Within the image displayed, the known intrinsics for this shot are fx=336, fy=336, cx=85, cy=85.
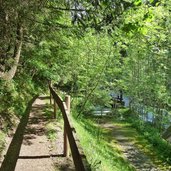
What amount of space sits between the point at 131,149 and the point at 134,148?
27 centimetres

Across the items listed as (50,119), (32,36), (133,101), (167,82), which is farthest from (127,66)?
(50,119)

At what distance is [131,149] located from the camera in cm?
1733

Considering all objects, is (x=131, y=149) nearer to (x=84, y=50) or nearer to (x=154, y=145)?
(x=154, y=145)

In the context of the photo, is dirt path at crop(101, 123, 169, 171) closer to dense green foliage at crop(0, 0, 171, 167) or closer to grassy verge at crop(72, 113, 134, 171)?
grassy verge at crop(72, 113, 134, 171)

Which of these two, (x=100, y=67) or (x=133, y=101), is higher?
(x=100, y=67)

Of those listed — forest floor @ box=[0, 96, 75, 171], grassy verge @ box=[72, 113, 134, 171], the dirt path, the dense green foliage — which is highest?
the dense green foliage

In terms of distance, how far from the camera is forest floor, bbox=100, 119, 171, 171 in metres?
14.8

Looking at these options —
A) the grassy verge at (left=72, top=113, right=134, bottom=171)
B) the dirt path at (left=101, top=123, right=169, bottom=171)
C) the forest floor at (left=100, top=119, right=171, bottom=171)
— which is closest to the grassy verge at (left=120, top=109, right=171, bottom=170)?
the forest floor at (left=100, top=119, right=171, bottom=171)

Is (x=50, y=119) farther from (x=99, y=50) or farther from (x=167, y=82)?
(x=167, y=82)

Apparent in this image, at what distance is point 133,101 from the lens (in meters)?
29.3

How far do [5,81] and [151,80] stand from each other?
41.8 ft

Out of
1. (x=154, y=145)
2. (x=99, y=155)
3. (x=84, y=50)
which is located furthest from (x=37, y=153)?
(x=154, y=145)

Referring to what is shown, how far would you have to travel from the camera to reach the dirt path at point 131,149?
48.0 feet

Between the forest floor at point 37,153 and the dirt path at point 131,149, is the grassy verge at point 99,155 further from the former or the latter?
the forest floor at point 37,153
